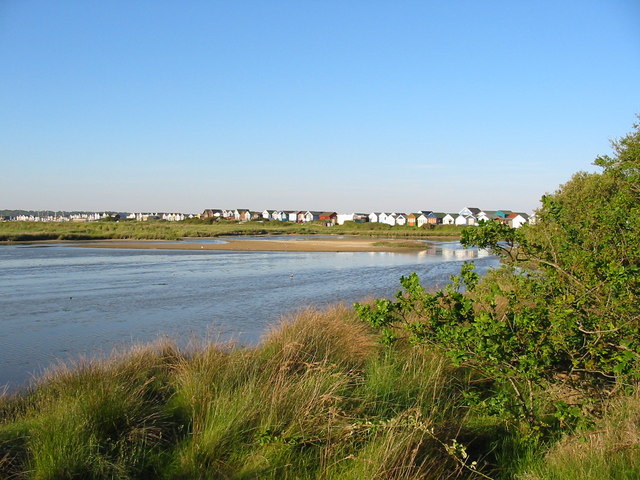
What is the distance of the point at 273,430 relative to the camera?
5.17m

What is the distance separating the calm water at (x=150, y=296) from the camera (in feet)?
41.2

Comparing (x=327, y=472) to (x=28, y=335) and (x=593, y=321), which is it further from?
(x=28, y=335)

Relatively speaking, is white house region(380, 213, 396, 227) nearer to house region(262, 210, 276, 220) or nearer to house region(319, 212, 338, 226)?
house region(319, 212, 338, 226)

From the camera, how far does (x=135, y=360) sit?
7.79m

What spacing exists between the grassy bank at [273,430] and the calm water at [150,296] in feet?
A: 7.68

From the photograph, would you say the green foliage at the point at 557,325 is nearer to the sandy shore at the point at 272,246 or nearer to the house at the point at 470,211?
the sandy shore at the point at 272,246

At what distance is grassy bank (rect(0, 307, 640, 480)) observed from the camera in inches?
184

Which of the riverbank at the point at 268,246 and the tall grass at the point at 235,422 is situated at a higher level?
the tall grass at the point at 235,422

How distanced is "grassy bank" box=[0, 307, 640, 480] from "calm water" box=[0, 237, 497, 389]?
7.68ft

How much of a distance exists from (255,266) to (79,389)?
2710 centimetres

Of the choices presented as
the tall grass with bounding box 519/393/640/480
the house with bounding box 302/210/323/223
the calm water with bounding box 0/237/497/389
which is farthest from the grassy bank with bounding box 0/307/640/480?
the house with bounding box 302/210/323/223

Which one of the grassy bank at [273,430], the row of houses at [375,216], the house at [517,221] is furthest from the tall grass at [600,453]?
the row of houses at [375,216]

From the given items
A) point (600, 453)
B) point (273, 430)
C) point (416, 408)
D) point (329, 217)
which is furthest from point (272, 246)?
point (329, 217)

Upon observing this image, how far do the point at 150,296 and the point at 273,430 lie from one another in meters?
16.1
